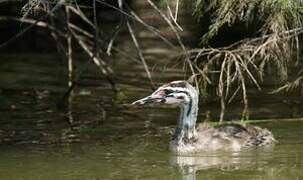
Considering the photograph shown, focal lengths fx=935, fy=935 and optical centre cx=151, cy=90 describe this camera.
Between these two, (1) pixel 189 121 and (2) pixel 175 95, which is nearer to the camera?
(2) pixel 175 95

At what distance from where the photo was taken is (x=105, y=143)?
12219 millimetres

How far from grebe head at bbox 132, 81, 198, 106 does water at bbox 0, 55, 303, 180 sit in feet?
1.91

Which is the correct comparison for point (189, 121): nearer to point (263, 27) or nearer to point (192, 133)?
point (192, 133)

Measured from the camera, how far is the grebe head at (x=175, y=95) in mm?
12102

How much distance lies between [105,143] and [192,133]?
3.78ft

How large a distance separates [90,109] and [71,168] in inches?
175

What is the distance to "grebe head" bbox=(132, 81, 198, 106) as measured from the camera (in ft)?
39.7

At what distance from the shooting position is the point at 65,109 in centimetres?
1520

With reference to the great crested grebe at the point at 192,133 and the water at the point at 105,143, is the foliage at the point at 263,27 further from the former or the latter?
the water at the point at 105,143

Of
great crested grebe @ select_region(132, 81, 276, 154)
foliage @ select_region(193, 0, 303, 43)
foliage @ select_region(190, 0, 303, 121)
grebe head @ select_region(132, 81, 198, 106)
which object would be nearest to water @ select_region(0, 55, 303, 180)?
great crested grebe @ select_region(132, 81, 276, 154)

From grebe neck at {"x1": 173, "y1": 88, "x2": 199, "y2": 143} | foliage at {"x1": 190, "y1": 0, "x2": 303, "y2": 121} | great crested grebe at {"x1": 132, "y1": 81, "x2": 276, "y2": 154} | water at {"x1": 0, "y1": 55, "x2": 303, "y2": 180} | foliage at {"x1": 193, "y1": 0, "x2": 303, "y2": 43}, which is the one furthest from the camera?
grebe neck at {"x1": 173, "y1": 88, "x2": 199, "y2": 143}

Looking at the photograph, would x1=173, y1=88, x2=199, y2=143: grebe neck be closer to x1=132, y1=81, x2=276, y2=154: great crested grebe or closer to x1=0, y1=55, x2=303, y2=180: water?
x1=132, y1=81, x2=276, y2=154: great crested grebe

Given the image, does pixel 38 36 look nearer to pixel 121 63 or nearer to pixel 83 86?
pixel 121 63

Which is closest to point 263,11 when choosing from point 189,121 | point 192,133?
point 189,121
